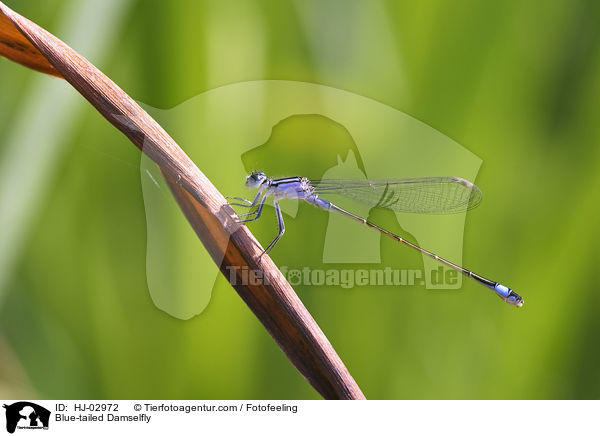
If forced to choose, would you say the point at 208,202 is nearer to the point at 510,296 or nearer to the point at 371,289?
the point at 371,289

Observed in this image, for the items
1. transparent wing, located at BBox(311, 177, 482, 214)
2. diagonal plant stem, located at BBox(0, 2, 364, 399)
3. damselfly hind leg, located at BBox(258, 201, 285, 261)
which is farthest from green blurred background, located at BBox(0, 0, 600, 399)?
diagonal plant stem, located at BBox(0, 2, 364, 399)

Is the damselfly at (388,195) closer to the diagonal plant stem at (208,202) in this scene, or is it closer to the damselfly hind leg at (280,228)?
the damselfly hind leg at (280,228)

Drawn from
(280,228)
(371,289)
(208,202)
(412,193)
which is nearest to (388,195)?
(412,193)

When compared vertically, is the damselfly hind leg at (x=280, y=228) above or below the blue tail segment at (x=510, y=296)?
above

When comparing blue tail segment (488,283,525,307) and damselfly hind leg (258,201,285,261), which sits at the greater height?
damselfly hind leg (258,201,285,261)

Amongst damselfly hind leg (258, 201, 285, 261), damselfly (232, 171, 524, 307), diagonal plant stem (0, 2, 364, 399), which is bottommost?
diagonal plant stem (0, 2, 364, 399)

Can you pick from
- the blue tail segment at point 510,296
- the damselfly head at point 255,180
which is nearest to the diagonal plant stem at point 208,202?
the damselfly head at point 255,180

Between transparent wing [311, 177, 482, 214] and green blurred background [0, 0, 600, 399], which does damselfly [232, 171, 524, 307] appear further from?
green blurred background [0, 0, 600, 399]

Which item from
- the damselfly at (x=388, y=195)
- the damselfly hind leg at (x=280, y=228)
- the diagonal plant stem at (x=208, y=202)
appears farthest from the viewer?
the damselfly at (x=388, y=195)
